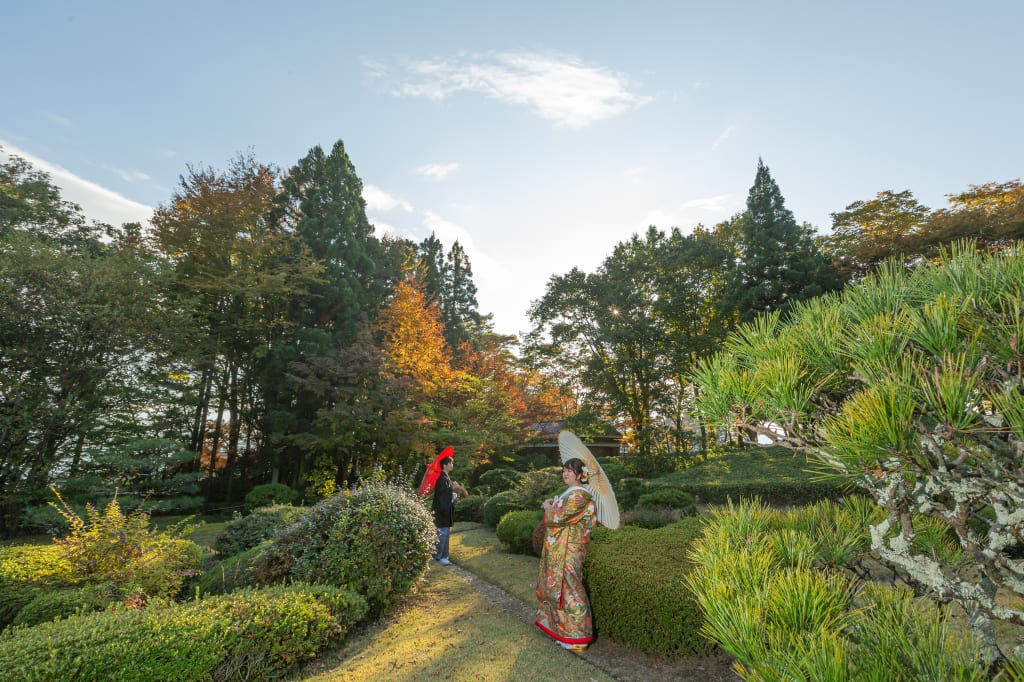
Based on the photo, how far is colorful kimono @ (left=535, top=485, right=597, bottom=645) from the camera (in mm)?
3982

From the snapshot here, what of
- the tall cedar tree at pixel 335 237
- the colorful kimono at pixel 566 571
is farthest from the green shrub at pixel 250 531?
the tall cedar tree at pixel 335 237

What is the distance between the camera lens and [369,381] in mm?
13812

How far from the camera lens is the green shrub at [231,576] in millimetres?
4996

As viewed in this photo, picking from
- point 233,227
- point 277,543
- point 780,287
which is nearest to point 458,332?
point 233,227

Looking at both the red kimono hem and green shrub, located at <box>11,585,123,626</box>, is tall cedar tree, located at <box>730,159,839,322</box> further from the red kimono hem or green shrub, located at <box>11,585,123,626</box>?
green shrub, located at <box>11,585,123,626</box>

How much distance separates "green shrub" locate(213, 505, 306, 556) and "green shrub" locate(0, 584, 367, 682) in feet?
10.5

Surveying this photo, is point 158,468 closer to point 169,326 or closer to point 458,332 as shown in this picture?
point 169,326

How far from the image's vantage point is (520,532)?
7.15 meters

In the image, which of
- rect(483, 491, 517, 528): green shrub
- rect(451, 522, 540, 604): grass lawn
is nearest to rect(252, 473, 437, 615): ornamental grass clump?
rect(451, 522, 540, 604): grass lawn

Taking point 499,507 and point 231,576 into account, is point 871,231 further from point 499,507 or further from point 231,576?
point 231,576

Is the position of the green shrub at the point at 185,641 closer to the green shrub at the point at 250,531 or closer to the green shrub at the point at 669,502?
the green shrub at the point at 250,531

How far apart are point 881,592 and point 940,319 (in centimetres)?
97

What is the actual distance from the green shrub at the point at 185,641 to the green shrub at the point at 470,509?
7608 mm

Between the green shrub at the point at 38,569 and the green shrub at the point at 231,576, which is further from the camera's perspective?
the green shrub at the point at 231,576
